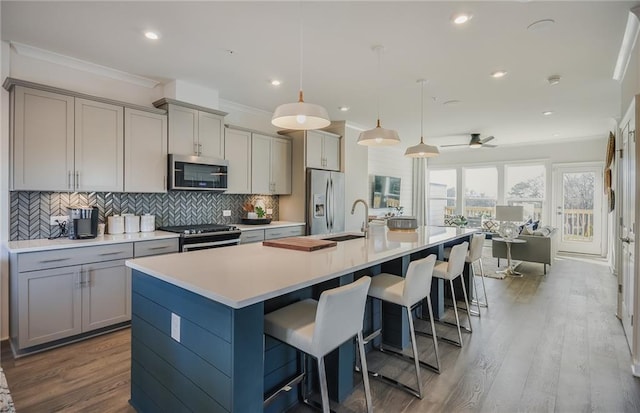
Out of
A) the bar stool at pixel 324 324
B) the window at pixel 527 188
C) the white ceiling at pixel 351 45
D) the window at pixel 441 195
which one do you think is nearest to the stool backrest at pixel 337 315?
the bar stool at pixel 324 324

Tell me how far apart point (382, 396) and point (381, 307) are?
80 cm

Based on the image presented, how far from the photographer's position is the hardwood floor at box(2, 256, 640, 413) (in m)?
2.02

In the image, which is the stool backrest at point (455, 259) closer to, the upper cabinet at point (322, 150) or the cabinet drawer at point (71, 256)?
the upper cabinet at point (322, 150)

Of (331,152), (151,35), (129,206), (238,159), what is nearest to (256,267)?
(151,35)

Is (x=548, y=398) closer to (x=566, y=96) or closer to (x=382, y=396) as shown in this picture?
(x=382, y=396)

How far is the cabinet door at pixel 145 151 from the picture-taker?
339 cm

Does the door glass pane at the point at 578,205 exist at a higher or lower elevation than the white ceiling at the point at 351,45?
lower

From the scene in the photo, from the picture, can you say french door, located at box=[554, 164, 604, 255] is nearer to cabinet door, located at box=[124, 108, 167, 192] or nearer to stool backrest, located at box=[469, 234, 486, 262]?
stool backrest, located at box=[469, 234, 486, 262]

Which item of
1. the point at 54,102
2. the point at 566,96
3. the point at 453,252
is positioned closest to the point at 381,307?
the point at 453,252

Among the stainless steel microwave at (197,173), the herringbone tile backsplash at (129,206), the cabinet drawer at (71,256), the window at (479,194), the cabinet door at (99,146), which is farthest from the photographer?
the window at (479,194)

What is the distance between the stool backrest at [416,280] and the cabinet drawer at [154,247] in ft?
8.14

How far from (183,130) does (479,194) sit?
7.72m

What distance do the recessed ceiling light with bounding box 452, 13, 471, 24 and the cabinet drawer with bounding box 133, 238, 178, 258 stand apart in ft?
10.9

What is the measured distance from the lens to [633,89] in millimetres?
2752
